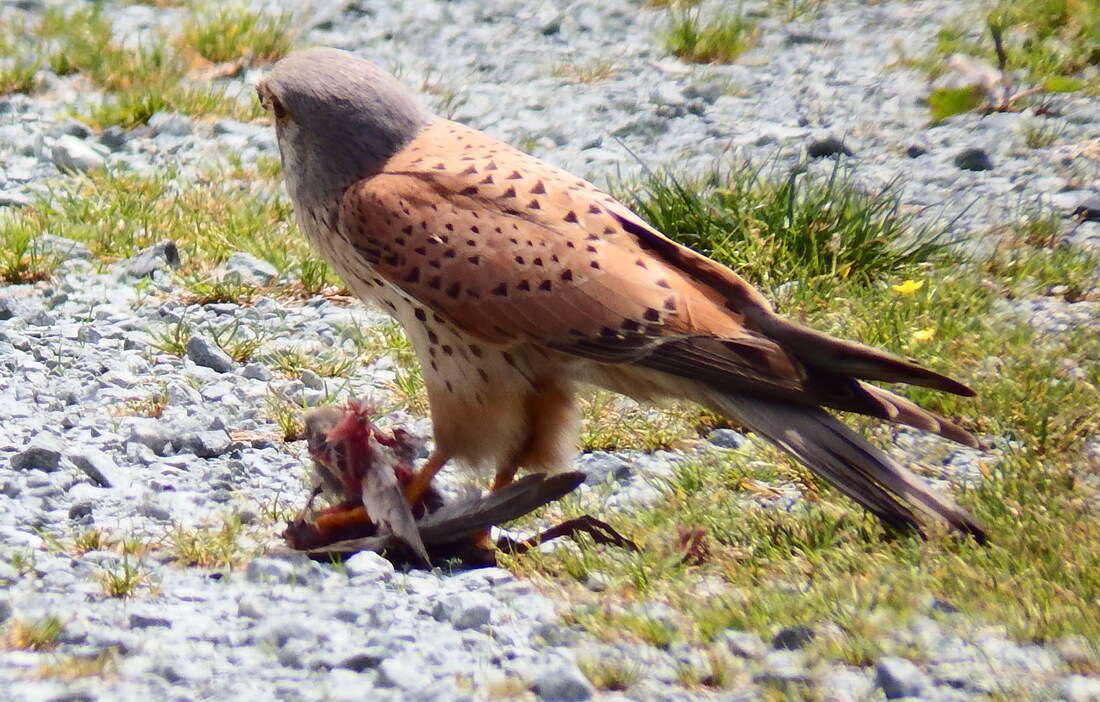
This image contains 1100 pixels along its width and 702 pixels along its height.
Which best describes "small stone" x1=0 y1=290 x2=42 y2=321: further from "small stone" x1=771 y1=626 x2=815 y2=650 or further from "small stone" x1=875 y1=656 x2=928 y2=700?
"small stone" x1=875 y1=656 x2=928 y2=700

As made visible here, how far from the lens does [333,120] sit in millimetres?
4102

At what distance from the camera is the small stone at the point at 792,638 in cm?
305

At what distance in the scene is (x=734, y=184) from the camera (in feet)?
17.9

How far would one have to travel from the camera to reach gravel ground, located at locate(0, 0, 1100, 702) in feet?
9.62

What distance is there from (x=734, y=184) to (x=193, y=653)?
312 centimetres

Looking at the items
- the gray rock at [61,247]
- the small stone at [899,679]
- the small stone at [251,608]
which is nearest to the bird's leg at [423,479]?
the small stone at [251,608]

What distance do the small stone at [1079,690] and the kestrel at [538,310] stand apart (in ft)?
2.09

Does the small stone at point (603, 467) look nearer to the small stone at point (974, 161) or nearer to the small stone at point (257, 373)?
the small stone at point (257, 373)

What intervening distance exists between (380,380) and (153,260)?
1.23m

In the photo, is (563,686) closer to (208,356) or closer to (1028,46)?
(208,356)

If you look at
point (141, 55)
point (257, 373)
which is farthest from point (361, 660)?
point (141, 55)

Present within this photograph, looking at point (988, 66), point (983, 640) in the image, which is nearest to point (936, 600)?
point (983, 640)

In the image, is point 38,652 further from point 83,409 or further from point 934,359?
point 934,359

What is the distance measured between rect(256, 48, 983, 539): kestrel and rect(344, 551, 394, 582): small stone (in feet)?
1.46
